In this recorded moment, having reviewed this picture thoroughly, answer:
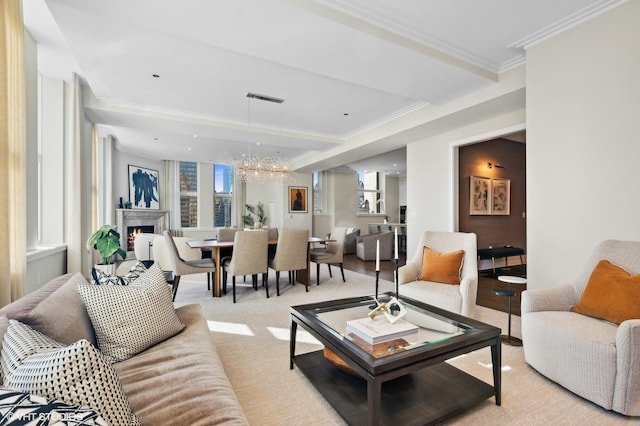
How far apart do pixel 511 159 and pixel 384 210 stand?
5040 millimetres

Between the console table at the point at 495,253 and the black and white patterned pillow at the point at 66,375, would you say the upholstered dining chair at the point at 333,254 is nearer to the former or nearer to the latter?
the console table at the point at 495,253

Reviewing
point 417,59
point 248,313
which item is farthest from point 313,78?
point 248,313

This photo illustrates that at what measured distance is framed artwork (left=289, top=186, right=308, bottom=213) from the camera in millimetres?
9406

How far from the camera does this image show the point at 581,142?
2668 mm

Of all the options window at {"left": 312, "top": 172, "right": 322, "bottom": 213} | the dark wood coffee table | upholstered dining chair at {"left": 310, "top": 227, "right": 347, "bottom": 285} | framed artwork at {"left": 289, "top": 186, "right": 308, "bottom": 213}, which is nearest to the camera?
the dark wood coffee table

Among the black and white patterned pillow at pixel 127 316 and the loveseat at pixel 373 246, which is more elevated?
the black and white patterned pillow at pixel 127 316

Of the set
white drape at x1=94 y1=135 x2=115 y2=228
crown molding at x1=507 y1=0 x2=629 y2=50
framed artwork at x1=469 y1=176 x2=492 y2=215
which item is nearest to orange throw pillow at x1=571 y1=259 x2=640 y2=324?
crown molding at x1=507 y1=0 x2=629 y2=50

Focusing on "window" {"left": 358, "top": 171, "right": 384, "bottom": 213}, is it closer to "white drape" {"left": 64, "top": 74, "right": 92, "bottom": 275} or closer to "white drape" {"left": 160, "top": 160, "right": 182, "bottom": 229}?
"white drape" {"left": 160, "top": 160, "right": 182, "bottom": 229}

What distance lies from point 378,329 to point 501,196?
5.72 meters

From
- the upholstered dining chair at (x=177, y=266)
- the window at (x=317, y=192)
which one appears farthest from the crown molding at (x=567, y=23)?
the window at (x=317, y=192)

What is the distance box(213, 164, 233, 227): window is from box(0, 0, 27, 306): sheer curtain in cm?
752

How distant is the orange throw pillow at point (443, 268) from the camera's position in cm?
318

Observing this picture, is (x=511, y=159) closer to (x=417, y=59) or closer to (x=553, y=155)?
(x=553, y=155)

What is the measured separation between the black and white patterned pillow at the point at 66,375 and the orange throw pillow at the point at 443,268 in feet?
9.59
